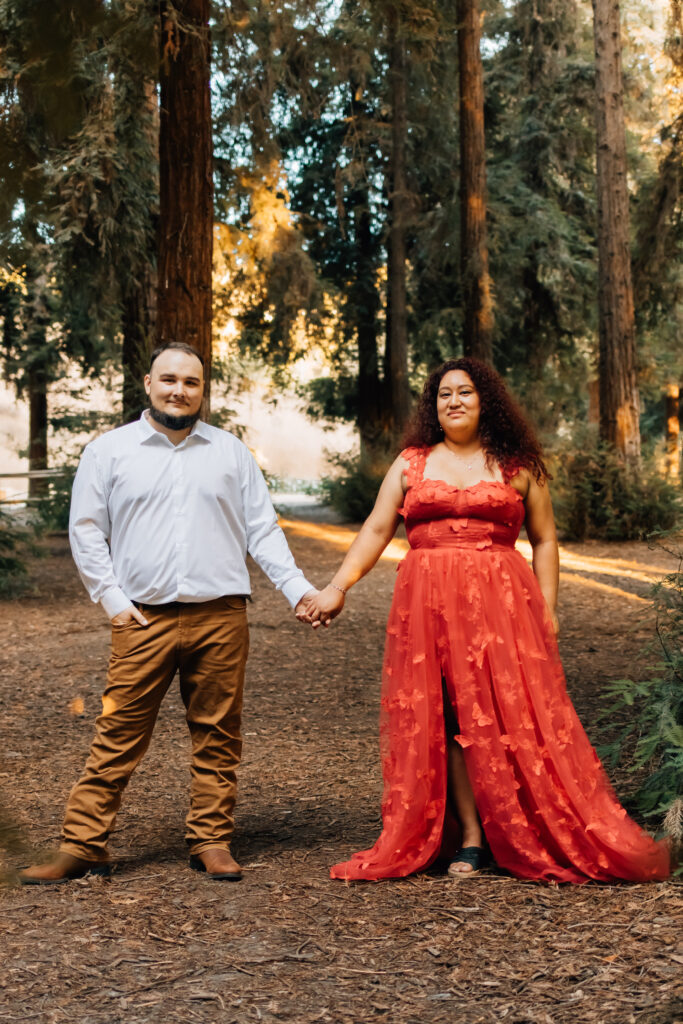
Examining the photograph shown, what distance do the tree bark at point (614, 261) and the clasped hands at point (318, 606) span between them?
37.9 ft

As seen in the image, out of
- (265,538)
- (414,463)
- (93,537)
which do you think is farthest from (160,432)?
(414,463)

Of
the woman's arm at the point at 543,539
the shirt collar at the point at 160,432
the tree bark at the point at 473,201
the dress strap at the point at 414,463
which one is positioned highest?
the tree bark at the point at 473,201

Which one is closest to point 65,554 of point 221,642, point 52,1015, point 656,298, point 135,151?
point 135,151

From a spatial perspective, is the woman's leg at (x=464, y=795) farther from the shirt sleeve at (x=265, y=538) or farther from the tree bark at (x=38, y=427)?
the tree bark at (x=38, y=427)

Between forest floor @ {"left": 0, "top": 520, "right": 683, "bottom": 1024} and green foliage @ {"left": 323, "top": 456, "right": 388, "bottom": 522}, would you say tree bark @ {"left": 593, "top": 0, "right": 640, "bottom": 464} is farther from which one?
forest floor @ {"left": 0, "top": 520, "right": 683, "bottom": 1024}

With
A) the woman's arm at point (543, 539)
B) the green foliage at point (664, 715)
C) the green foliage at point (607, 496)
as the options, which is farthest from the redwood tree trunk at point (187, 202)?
the green foliage at point (607, 496)

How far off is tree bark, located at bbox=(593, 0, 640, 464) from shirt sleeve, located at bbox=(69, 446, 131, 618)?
12063 millimetres

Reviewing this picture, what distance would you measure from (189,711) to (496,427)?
5.44ft

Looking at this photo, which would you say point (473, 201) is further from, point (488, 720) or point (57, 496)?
point (488, 720)

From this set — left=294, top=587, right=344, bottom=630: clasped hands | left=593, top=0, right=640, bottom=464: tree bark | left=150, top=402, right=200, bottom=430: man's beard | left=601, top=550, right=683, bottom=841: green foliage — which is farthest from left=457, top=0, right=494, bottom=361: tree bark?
left=150, top=402, right=200, bottom=430: man's beard

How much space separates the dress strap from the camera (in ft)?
14.9

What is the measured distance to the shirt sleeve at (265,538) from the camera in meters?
4.46

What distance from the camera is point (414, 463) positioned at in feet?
15.0

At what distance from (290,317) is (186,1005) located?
1709 centimetres
